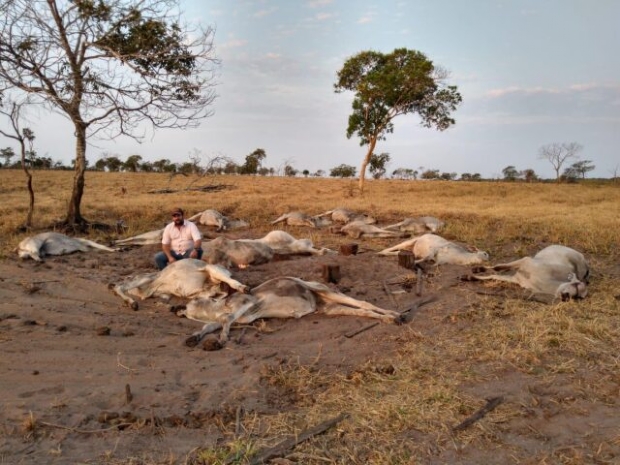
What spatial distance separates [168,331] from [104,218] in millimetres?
8387

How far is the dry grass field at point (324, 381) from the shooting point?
2.74m

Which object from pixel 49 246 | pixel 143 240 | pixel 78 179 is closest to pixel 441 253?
pixel 143 240

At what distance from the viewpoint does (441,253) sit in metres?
7.52

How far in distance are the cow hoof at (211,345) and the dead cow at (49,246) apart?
4.24 metres

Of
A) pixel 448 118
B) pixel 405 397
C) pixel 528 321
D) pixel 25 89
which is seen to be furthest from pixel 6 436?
pixel 448 118

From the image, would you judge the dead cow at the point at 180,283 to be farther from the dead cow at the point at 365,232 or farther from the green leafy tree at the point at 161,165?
the green leafy tree at the point at 161,165

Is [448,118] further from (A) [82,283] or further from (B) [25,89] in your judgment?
(A) [82,283]

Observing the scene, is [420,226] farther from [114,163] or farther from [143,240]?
[114,163]

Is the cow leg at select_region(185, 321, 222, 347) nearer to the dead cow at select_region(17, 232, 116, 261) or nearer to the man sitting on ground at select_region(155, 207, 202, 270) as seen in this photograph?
the man sitting on ground at select_region(155, 207, 202, 270)

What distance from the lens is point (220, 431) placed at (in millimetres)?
2916

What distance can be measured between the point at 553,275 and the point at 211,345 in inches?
162

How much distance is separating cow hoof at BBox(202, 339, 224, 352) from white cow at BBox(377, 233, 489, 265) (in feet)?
13.1

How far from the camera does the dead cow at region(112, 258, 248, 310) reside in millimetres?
5441

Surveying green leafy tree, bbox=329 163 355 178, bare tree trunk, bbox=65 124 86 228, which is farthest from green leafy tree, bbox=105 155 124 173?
bare tree trunk, bbox=65 124 86 228
